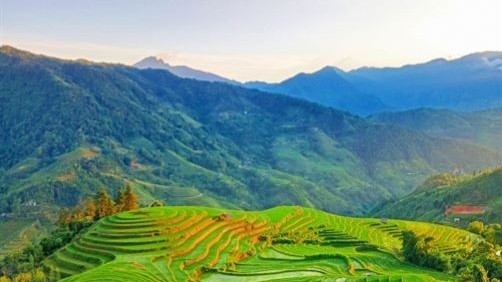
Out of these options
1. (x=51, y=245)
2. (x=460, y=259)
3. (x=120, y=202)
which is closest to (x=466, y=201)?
(x=120, y=202)

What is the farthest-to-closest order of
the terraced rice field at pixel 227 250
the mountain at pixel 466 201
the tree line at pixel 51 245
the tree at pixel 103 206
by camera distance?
the mountain at pixel 466 201
the tree at pixel 103 206
the tree line at pixel 51 245
the terraced rice field at pixel 227 250

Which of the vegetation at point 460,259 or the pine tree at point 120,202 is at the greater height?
the vegetation at point 460,259

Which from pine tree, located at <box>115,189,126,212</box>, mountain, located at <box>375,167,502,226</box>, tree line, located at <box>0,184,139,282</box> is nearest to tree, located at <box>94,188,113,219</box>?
tree line, located at <box>0,184,139,282</box>

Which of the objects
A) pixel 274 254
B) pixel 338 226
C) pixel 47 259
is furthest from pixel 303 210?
pixel 47 259

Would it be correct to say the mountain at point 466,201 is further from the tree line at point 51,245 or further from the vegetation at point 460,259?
the tree line at point 51,245

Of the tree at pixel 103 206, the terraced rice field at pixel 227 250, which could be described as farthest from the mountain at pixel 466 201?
the tree at pixel 103 206

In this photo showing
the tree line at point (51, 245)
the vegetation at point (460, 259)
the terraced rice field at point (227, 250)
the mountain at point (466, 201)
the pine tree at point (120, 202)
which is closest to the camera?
the vegetation at point (460, 259)

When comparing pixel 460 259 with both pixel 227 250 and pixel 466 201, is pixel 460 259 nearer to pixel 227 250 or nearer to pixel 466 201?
pixel 227 250

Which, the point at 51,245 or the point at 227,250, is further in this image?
the point at 51,245

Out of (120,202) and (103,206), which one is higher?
(103,206)
